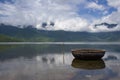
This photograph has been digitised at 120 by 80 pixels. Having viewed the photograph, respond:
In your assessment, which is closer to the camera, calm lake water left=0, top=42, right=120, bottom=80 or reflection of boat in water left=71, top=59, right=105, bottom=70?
calm lake water left=0, top=42, right=120, bottom=80

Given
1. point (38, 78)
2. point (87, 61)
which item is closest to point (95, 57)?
point (87, 61)

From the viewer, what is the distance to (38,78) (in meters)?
16.9

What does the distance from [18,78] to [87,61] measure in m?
15.5

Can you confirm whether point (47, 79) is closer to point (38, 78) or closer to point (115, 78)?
point (38, 78)

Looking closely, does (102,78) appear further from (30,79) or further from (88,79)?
(30,79)

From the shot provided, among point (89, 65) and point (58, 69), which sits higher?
point (58, 69)

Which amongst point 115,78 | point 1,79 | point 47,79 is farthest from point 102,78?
point 1,79

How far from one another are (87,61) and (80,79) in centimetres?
1428

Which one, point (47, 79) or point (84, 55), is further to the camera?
point (84, 55)

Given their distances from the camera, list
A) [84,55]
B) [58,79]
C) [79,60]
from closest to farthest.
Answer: [58,79] < [84,55] < [79,60]

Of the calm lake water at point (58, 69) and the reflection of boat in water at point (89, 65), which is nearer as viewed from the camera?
the calm lake water at point (58, 69)

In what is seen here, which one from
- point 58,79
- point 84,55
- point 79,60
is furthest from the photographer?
point 79,60

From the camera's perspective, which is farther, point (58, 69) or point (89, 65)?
point (89, 65)

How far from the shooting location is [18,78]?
1698cm
